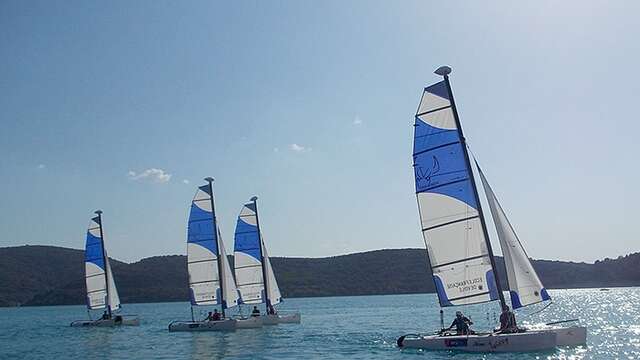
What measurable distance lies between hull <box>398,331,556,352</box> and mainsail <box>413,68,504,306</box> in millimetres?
1756

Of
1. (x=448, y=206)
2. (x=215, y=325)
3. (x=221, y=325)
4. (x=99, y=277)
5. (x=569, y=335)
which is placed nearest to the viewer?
(x=569, y=335)

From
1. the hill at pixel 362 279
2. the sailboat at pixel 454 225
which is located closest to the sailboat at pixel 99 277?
the sailboat at pixel 454 225

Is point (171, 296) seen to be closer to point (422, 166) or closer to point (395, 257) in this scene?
point (395, 257)

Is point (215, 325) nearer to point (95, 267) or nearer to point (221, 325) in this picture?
point (221, 325)

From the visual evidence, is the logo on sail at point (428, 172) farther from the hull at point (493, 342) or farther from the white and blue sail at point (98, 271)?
the white and blue sail at point (98, 271)

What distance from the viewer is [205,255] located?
49.8 m

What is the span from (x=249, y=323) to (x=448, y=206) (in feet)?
81.2

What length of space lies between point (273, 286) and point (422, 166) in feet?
93.4

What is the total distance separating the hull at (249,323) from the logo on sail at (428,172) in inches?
935

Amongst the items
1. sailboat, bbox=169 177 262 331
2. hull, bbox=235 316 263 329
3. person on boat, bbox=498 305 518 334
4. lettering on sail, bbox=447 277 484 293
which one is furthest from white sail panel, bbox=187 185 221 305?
person on boat, bbox=498 305 518 334

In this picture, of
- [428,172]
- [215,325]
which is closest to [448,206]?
[428,172]

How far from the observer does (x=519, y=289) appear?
27.7m

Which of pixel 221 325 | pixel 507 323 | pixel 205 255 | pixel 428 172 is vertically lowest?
pixel 507 323

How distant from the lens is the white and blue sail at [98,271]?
6122cm
